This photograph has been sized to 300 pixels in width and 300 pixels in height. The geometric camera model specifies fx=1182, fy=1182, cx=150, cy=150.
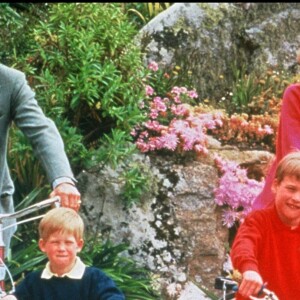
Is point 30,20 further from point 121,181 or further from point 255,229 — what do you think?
point 255,229

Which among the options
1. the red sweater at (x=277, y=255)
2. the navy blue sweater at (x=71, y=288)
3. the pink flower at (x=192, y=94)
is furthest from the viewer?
the pink flower at (x=192, y=94)

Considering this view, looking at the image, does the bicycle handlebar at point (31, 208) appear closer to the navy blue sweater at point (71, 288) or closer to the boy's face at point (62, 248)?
the boy's face at point (62, 248)

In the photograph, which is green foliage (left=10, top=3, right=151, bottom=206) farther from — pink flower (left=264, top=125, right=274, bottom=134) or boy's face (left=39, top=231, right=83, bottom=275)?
boy's face (left=39, top=231, right=83, bottom=275)

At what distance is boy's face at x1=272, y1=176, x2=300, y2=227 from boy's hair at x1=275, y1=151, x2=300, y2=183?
0.06 ft

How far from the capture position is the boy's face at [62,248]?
15.5 feet

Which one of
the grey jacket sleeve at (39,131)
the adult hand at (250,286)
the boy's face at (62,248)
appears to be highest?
the grey jacket sleeve at (39,131)

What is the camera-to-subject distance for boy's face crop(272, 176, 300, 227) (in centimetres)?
495

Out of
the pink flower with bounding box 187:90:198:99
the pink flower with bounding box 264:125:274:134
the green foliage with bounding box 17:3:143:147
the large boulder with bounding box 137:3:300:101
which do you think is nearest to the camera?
the green foliage with bounding box 17:3:143:147

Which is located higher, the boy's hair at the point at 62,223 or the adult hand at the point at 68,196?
the adult hand at the point at 68,196

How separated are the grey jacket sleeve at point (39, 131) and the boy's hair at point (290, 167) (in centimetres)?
90

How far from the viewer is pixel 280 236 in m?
5.11

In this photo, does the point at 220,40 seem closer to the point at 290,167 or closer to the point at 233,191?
the point at 233,191

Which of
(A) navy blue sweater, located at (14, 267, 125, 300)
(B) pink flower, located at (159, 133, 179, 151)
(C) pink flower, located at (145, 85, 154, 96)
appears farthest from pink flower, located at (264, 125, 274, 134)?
(A) navy blue sweater, located at (14, 267, 125, 300)

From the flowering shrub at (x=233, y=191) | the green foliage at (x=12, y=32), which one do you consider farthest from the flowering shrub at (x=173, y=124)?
the green foliage at (x=12, y=32)
